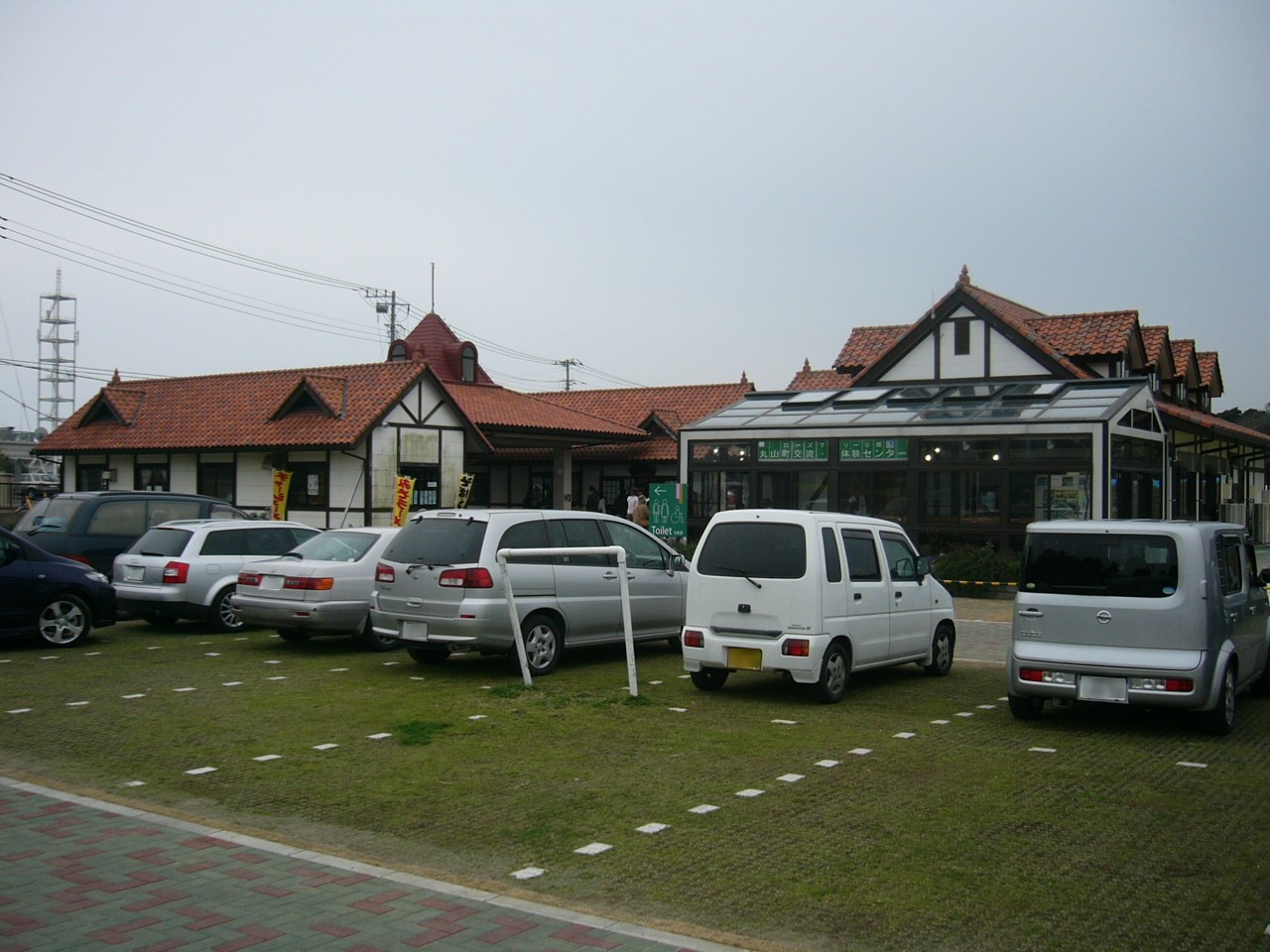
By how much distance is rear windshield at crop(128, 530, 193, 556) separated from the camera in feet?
51.3

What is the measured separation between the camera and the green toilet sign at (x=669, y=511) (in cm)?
2595

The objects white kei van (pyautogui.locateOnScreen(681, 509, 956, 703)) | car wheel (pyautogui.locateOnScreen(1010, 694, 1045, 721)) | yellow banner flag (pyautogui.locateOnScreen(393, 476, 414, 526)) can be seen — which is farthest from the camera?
yellow banner flag (pyautogui.locateOnScreen(393, 476, 414, 526))

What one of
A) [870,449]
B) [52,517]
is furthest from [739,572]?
[870,449]

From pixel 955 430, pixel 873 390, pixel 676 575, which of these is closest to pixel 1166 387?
pixel 873 390

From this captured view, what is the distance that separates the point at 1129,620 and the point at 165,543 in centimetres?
1228

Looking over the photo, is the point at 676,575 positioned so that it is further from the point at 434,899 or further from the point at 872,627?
the point at 434,899

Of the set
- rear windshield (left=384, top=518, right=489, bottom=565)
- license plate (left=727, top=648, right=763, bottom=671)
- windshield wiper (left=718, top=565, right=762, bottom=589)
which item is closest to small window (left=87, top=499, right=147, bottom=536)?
rear windshield (left=384, top=518, right=489, bottom=565)

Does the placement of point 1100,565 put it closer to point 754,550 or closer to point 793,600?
point 793,600

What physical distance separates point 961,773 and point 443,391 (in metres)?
26.7

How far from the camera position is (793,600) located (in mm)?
10508

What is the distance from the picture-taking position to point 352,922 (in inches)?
203

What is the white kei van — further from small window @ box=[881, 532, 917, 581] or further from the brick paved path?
the brick paved path

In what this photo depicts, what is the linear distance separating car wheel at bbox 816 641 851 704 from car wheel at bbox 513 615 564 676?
2.98 meters

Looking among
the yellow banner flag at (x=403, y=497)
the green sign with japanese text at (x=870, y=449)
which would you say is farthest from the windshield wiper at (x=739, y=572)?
the yellow banner flag at (x=403, y=497)
